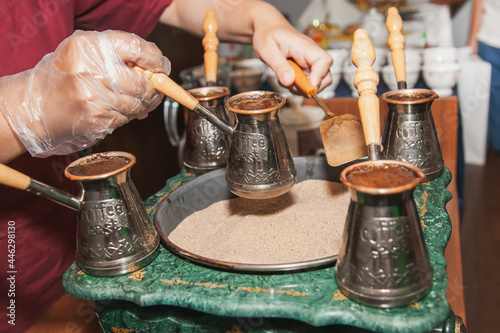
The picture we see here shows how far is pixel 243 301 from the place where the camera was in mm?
789

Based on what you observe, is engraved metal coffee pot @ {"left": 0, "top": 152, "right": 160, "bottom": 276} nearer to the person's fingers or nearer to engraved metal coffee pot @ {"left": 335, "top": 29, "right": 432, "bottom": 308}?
engraved metal coffee pot @ {"left": 335, "top": 29, "right": 432, "bottom": 308}

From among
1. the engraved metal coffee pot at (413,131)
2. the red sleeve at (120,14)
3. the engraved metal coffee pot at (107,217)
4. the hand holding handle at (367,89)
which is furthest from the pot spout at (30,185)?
the red sleeve at (120,14)

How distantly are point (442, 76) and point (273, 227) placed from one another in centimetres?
164

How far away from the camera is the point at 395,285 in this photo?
71cm

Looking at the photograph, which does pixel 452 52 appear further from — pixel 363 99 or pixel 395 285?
pixel 395 285

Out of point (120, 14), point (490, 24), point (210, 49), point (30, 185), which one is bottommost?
point (490, 24)

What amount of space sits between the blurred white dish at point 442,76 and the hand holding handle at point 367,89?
1526 millimetres

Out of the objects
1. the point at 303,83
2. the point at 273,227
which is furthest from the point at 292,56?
the point at 273,227

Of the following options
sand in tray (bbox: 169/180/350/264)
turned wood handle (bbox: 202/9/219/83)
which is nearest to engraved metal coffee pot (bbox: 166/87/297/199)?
sand in tray (bbox: 169/180/350/264)

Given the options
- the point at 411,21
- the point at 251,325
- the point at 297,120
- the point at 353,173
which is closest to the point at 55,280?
the point at 251,325

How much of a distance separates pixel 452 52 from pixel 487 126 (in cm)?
166

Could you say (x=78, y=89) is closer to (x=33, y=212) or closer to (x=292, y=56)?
(x=33, y=212)

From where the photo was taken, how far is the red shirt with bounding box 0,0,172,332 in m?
1.20

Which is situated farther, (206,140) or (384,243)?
(206,140)
